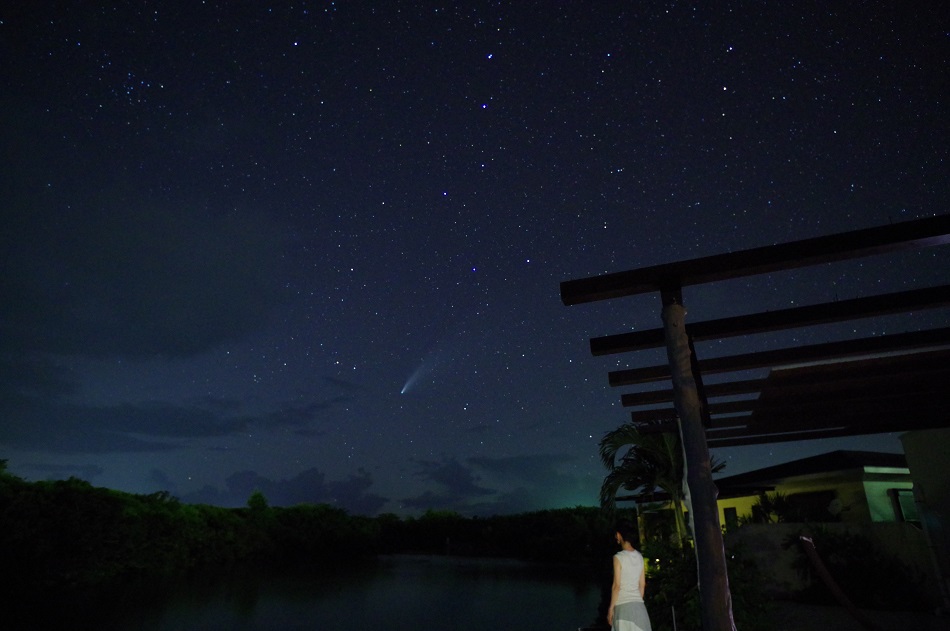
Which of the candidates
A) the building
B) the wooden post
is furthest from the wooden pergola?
the building

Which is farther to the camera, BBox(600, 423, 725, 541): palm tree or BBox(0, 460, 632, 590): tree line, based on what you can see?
BBox(0, 460, 632, 590): tree line

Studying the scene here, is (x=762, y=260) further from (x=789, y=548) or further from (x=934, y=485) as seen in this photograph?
(x=934, y=485)

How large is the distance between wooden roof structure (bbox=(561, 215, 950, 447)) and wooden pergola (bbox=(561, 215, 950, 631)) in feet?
0.03

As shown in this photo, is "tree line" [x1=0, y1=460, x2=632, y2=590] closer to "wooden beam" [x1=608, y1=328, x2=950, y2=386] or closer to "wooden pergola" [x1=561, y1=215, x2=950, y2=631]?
"wooden pergola" [x1=561, y1=215, x2=950, y2=631]

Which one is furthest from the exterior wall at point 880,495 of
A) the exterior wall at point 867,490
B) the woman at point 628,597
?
the woman at point 628,597

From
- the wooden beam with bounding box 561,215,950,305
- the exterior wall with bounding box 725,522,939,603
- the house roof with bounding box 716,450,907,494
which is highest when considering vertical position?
the house roof with bounding box 716,450,907,494

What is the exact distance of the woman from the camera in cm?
519

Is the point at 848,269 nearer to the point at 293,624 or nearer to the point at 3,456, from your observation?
the point at 293,624

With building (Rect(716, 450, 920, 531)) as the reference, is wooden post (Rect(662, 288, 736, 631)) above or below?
below

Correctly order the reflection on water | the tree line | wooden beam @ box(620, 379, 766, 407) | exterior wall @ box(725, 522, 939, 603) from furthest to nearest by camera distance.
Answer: the tree line
the reflection on water
exterior wall @ box(725, 522, 939, 603)
wooden beam @ box(620, 379, 766, 407)

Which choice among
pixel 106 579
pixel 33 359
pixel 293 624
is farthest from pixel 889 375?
pixel 33 359

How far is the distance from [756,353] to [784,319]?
0.98m

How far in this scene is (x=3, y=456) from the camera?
28875 mm

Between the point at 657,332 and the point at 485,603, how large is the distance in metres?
25.8
